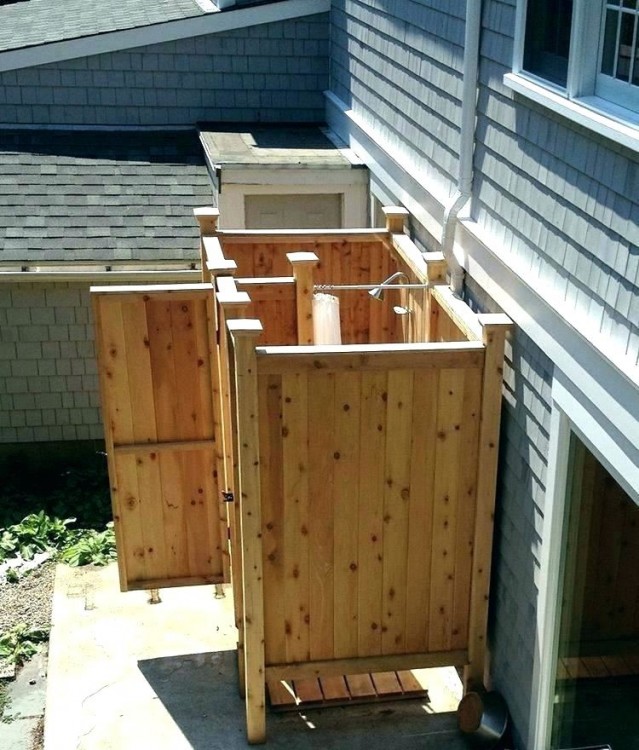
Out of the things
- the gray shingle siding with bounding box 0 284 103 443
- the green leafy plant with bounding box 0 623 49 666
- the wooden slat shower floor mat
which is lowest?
the green leafy plant with bounding box 0 623 49 666

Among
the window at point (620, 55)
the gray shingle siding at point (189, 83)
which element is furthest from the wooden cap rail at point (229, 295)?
the gray shingle siding at point (189, 83)

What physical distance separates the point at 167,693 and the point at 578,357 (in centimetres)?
327

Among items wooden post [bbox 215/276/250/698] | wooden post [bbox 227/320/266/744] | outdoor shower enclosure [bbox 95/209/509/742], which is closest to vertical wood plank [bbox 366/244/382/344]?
outdoor shower enclosure [bbox 95/209/509/742]

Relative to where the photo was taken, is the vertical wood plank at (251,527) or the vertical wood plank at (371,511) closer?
the vertical wood plank at (251,527)

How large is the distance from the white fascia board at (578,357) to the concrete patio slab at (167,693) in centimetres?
231

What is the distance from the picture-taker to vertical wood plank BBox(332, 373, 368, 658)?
4.96 metres

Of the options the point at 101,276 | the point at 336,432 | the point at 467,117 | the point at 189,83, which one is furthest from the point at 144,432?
the point at 189,83

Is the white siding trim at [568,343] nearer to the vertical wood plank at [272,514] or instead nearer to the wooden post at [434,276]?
the wooden post at [434,276]

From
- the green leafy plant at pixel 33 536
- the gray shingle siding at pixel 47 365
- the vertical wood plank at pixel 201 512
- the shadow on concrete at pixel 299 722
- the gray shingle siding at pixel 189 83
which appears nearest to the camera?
the shadow on concrete at pixel 299 722

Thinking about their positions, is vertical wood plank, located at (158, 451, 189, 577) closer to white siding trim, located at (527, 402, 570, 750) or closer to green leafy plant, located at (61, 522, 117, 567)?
green leafy plant, located at (61, 522, 117, 567)

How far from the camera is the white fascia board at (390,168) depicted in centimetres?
637

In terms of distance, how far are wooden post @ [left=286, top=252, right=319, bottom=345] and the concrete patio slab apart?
6.20ft

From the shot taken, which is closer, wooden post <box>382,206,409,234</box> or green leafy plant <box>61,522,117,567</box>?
wooden post <box>382,206,409,234</box>

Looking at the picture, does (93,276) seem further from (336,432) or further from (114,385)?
(336,432)
